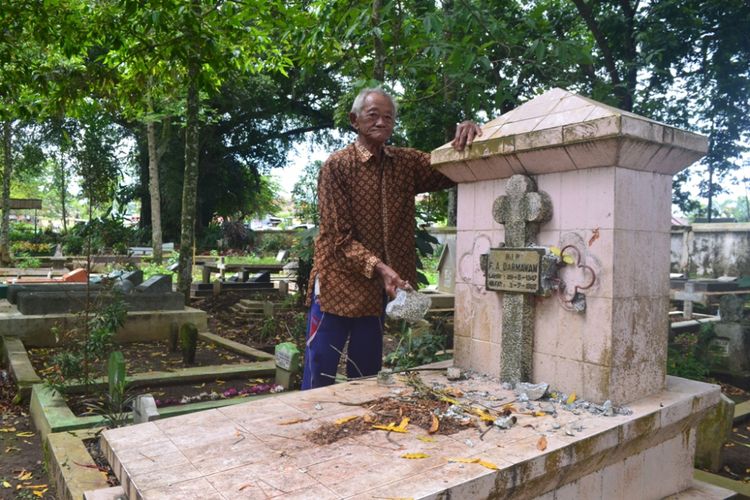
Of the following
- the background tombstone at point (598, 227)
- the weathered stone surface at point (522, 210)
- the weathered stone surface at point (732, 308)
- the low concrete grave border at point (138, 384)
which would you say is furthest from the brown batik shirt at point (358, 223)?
the weathered stone surface at point (732, 308)

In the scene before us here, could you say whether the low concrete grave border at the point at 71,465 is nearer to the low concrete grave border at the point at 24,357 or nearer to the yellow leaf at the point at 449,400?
the low concrete grave border at the point at 24,357

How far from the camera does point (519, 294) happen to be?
274 cm

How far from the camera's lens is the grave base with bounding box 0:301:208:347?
6.99 m

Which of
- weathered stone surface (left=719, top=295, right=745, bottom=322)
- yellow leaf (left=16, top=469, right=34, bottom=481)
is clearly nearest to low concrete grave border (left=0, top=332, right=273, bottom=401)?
yellow leaf (left=16, top=469, right=34, bottom=481)

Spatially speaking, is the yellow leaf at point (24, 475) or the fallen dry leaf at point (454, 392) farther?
the yellow leaf at point (24, 475)

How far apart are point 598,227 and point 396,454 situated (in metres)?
1.28

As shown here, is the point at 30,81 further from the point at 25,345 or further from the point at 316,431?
the point at 316,431

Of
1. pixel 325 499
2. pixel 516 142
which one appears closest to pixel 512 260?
pixel 516 142

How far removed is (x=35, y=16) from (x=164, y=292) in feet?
12.5

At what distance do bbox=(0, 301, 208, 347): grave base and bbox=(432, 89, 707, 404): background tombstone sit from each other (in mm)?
5478

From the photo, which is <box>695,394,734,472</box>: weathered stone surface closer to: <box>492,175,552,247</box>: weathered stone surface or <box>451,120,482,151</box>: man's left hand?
<box>492,175,552,247</box>: weathered stone surface

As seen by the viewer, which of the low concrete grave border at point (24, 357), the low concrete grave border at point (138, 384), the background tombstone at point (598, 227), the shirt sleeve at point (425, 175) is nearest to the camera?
the background tombstone at point (598, 227)

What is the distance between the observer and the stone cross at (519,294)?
2.70m

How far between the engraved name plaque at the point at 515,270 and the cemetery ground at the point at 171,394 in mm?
1176
